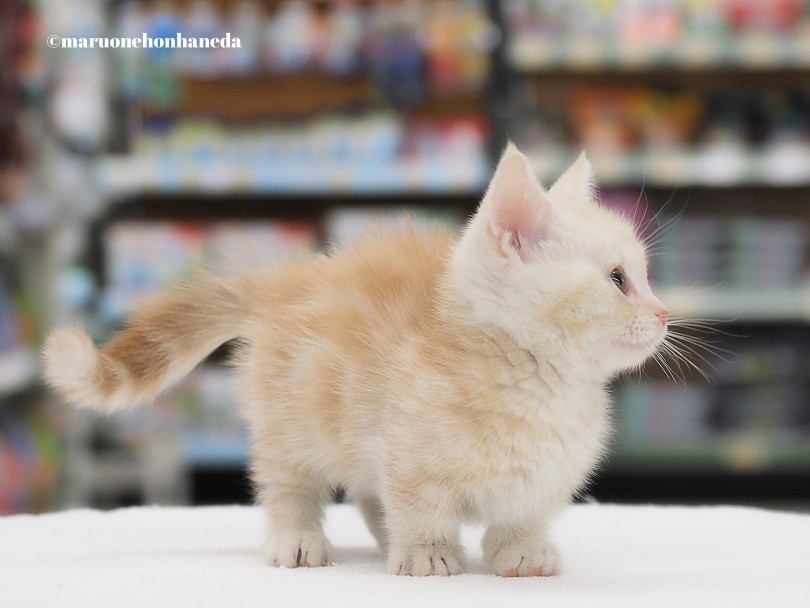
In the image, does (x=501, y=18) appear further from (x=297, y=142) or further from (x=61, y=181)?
(x=61, y=181)

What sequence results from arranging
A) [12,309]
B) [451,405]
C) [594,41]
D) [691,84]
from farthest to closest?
[691,84]
[594,41]
[12,309]
[451,405]

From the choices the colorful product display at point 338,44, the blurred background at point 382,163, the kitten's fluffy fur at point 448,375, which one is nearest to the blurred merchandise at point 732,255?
the blurred background at point 382,163

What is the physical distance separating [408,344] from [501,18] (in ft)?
8.03

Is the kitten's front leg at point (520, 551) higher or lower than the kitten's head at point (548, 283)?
lower

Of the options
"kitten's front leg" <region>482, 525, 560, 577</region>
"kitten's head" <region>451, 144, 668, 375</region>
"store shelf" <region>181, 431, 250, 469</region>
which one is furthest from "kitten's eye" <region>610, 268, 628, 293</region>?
"store shelf" <region>181, 431, 250, 469</region>

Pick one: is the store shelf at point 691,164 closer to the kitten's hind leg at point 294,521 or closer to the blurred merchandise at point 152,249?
the blurred merchandise at point 152,249

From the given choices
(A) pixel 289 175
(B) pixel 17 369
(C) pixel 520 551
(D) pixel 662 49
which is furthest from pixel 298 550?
(D) pixel 662 49

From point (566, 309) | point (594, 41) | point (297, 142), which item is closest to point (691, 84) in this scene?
point (594, 41)

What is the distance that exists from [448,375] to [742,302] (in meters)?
2.43

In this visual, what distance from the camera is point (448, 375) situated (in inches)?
43.5

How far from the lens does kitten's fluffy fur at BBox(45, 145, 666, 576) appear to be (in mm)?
1100

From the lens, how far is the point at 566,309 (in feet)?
3.67

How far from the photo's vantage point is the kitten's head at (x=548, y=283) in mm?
1110

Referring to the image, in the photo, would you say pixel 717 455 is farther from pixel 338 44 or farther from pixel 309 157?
pixel 338 44
